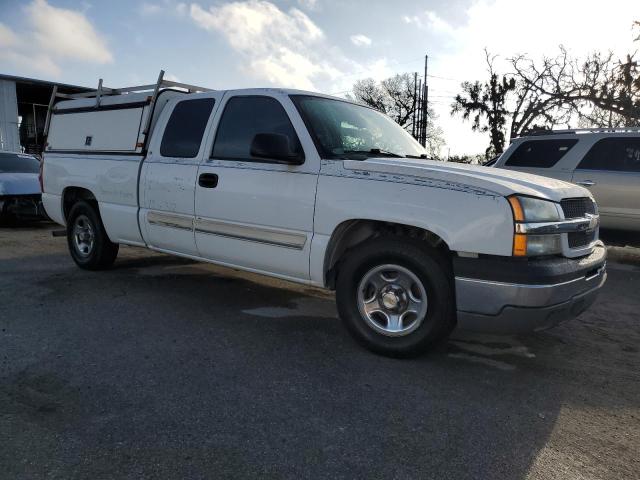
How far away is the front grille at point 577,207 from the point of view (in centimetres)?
339

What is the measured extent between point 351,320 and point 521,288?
1237mm

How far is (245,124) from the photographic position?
14.4ft

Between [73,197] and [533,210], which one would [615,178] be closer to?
[533,210]

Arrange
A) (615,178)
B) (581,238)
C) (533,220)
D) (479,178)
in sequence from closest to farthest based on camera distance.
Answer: (533,220), (479,178), (581,238), (615,178)

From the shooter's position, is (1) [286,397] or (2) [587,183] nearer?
(1) [286,397]

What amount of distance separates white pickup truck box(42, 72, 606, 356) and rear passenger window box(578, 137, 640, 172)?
12.7 feet

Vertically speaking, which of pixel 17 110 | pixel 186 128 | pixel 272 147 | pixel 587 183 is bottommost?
pixel 587 183

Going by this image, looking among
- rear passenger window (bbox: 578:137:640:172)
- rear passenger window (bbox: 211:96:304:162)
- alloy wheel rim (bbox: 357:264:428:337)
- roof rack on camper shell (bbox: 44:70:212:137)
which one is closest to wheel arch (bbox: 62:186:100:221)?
roof rack on camper shell (bbox: 44:70:212:137)

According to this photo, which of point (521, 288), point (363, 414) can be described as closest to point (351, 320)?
point (363, 414)

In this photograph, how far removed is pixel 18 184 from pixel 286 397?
914cm

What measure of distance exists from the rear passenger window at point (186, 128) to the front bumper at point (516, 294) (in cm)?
274

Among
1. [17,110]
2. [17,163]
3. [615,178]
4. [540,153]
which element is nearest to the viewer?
[615,178]

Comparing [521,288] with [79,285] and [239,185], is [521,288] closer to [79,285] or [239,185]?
[239,185]

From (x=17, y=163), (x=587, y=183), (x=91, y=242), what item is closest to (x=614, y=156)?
(x=587, y=183)
